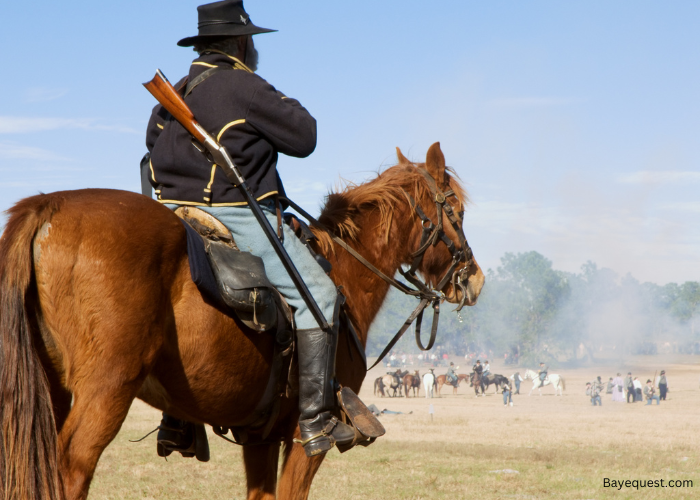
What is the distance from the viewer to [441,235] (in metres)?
4.97

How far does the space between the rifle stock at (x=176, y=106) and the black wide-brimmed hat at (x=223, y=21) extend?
0.48 m

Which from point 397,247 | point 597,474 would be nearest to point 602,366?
point 597,474

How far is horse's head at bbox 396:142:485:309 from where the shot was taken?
494 cm

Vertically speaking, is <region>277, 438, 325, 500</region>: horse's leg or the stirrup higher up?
the stirrup

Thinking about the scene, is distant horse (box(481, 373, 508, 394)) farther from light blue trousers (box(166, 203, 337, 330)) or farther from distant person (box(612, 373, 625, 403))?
light blue trousers (box(166, 203, 337, 330))

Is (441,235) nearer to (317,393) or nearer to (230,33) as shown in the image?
(317,393)

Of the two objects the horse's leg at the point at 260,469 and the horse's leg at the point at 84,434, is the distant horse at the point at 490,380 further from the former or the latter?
the horse's leg at the point at 84,434

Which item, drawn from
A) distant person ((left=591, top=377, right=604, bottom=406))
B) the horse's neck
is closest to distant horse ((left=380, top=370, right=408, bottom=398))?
distant person ((left=591, top=377, right=604, bottom=406))

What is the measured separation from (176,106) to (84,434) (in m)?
1.73

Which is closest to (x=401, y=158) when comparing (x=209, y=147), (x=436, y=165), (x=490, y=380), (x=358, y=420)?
(x=436, y=165)

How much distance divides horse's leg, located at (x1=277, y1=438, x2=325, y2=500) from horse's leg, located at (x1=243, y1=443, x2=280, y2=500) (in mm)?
372

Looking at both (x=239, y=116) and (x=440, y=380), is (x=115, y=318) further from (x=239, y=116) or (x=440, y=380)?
(x=440, y=380)

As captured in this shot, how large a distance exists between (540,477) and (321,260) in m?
7.33

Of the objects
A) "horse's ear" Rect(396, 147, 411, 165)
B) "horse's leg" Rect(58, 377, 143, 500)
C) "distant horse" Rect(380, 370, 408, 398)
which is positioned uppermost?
"horse's ear" Rect(396, 147, 411, 165)
